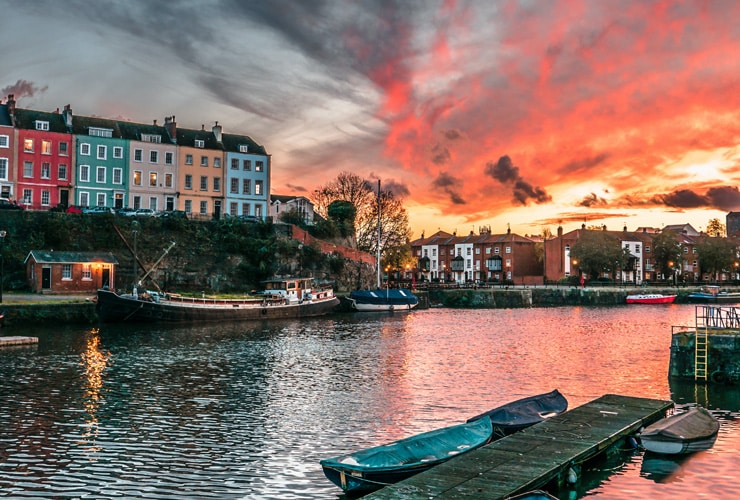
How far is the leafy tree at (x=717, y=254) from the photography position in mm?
127688

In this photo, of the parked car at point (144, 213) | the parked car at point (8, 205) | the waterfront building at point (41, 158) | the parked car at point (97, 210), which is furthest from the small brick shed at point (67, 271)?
the waterfront building at point (41, 158)

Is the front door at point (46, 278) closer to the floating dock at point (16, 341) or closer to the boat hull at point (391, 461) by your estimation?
the floating dock at point (16, 341)

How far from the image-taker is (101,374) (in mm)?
27672

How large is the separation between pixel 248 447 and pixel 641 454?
1028cm

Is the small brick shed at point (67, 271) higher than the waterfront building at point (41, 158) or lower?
lower

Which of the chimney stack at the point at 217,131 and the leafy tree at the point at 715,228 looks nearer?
the chimney stack at the point at 217,131

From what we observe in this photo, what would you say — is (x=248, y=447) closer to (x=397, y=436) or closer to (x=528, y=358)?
(x=397, y=436)

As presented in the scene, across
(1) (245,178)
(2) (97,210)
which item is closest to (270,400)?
(2) (97,210)

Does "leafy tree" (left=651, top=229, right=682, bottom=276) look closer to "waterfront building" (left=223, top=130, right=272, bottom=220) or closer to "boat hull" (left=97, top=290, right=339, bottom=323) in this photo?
"waterfront building" (left=223, top=130, right=272, bottom=220)

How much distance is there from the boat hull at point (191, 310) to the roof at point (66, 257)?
1057 cm

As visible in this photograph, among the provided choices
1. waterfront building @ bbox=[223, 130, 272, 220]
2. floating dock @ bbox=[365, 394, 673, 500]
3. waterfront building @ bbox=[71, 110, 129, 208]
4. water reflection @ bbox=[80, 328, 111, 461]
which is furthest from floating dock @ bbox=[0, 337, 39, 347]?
waterfront building @ bbox=[223, 130, 272, 220]

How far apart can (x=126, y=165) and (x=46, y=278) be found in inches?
1087

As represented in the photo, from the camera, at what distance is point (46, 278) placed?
56.2 meters

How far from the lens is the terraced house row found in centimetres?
7481
